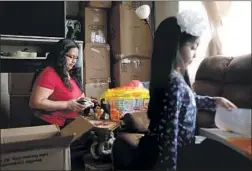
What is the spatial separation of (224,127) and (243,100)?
9 centimetres

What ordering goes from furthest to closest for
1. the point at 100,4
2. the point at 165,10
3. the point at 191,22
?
1. the point at 100,4
2. the point at 165,10
3. the point at 191,22

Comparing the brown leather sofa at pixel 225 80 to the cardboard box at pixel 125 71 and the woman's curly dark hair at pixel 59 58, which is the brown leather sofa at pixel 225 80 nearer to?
the cardboard box at pixel 125 71

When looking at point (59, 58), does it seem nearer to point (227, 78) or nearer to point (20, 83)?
point (20, 83)

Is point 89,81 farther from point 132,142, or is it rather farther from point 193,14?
point 193,14

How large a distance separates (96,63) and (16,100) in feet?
0.94

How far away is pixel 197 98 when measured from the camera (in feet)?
2.56

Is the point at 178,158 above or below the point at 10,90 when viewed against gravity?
below

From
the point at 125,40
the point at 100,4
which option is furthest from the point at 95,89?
the point at 100,4

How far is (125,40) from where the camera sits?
92cm

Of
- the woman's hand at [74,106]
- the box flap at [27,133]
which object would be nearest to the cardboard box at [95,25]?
the woman's hand at [74,106]

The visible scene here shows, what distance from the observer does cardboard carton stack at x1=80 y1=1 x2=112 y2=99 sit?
0.93m

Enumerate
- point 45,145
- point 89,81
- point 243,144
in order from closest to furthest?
point 243,144
point 45,145
point 89,81

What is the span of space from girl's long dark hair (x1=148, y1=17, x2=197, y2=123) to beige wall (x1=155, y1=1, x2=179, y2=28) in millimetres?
40

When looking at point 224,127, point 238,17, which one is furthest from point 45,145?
point 238,17
